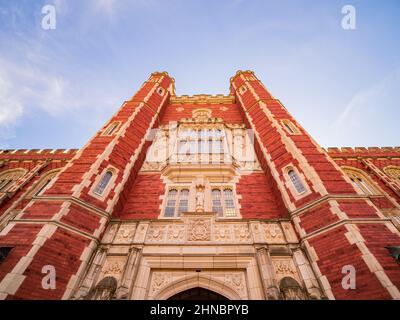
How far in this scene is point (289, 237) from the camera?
776 cm

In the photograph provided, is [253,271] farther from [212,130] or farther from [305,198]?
[212,130]

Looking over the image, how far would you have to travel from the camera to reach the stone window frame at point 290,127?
11.5m

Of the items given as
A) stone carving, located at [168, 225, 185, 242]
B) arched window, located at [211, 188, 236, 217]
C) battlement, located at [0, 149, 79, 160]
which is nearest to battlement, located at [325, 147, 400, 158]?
arched window, located at [211, 188, 236, 217]

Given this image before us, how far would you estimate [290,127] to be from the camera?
11953 millimetres

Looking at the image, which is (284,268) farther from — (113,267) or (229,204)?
(113,267)

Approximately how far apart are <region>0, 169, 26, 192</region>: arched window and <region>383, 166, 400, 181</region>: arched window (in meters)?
22.8

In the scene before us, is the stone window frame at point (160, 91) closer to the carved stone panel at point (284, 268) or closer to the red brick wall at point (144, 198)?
the red brick wall at point (144, 198)

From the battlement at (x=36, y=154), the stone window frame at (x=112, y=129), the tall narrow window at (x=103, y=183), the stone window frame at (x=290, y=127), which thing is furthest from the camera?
the battlement at (x=36, y=154)

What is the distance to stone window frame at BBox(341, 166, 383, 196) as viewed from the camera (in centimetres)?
1234

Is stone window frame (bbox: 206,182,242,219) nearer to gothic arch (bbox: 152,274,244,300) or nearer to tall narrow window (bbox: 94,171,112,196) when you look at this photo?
gothic arch (bbox: 152,274,244,300)

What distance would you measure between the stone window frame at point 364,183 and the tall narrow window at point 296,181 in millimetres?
4745

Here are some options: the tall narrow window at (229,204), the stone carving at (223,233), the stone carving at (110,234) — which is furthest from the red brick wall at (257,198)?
the stone carving at (110,234)

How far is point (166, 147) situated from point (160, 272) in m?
7.93

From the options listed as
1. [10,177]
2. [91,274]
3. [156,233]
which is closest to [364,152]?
[156,233]
